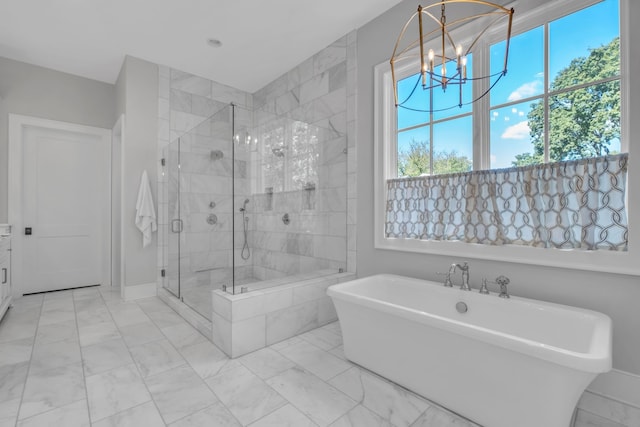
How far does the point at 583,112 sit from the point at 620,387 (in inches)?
60.4

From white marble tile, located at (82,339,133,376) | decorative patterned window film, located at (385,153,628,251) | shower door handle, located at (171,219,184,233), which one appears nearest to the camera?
decorative patterned window film, located at (385,153,628,251)

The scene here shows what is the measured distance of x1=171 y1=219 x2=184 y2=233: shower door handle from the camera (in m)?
3.32

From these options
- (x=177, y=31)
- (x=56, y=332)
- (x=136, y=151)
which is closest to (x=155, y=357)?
(x=56, y=332)

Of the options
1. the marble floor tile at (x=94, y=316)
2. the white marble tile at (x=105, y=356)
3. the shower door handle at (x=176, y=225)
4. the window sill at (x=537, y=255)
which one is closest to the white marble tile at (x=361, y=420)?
the window sill at (x=537, y=255)

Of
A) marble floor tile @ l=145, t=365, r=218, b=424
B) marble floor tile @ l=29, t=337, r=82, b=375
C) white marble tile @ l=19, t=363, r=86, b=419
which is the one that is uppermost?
marble floor tile @ l=29, t=337, r=82, b=375

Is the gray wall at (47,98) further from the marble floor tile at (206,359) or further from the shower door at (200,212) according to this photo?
the marble floor tile at (206,359)

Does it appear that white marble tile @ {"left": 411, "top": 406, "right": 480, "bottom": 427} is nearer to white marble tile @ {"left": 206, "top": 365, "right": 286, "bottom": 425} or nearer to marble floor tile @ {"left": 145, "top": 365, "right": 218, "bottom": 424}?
white marble tile @ {"left": 206, "top": 365, "right": 286, "bottom": 425}

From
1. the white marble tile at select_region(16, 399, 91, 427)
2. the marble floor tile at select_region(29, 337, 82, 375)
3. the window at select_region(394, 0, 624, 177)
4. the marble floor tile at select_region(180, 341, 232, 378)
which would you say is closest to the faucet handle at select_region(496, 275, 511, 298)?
the window at select_region(394, 0, 624, 177)

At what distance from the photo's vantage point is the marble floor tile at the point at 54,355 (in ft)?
6.45

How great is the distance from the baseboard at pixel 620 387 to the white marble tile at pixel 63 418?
267cm

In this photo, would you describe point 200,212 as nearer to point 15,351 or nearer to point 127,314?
point 127,314

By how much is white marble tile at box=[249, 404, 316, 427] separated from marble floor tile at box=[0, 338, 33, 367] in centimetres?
182

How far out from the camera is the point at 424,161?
251 centimetres

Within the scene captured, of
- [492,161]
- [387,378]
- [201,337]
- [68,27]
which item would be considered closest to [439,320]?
[387,378]
